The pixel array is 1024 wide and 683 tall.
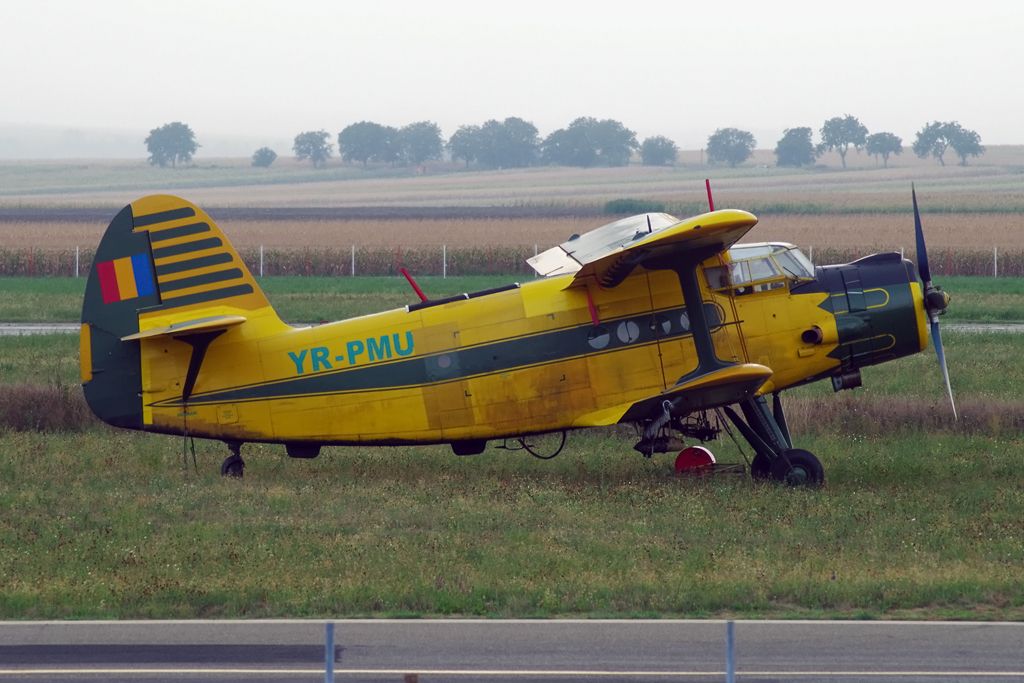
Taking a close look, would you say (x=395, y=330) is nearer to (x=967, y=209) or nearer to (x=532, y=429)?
(x=532, y=429)

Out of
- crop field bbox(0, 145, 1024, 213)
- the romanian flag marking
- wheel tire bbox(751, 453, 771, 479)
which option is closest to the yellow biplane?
the romanian flag marking

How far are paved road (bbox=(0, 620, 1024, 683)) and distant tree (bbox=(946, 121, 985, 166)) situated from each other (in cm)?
18180

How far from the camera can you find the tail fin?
48.7ft

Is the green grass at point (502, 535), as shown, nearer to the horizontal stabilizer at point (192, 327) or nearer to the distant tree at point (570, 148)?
the horizontal stabilizer at point (192, 327)

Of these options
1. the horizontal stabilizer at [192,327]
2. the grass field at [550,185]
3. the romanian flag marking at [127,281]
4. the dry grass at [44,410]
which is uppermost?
the grass field at [550,185]

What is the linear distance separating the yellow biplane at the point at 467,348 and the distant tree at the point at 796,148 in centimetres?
17084

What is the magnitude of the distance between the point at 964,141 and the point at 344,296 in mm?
163925

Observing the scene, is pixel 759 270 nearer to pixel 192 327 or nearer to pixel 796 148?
pixel 192 327

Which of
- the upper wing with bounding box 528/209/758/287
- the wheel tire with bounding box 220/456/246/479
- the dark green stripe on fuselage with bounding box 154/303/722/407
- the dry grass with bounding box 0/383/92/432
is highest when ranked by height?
the upper wing with bounding box 528/209/758/287

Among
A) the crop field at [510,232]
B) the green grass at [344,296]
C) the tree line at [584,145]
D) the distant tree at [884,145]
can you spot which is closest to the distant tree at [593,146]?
the tree line at [584,145]

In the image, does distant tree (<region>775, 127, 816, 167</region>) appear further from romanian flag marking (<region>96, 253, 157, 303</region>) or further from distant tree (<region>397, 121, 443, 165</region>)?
romanian flag marking (<region>96, 253, 157, 303</region>)

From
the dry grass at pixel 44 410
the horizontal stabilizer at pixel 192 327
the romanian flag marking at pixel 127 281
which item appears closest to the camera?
the horizontal stabilizer at pixel 192 327

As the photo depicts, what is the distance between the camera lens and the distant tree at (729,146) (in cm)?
18962

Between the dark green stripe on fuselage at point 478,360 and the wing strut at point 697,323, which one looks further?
the dark green stripe on fuselage at point 478,360
